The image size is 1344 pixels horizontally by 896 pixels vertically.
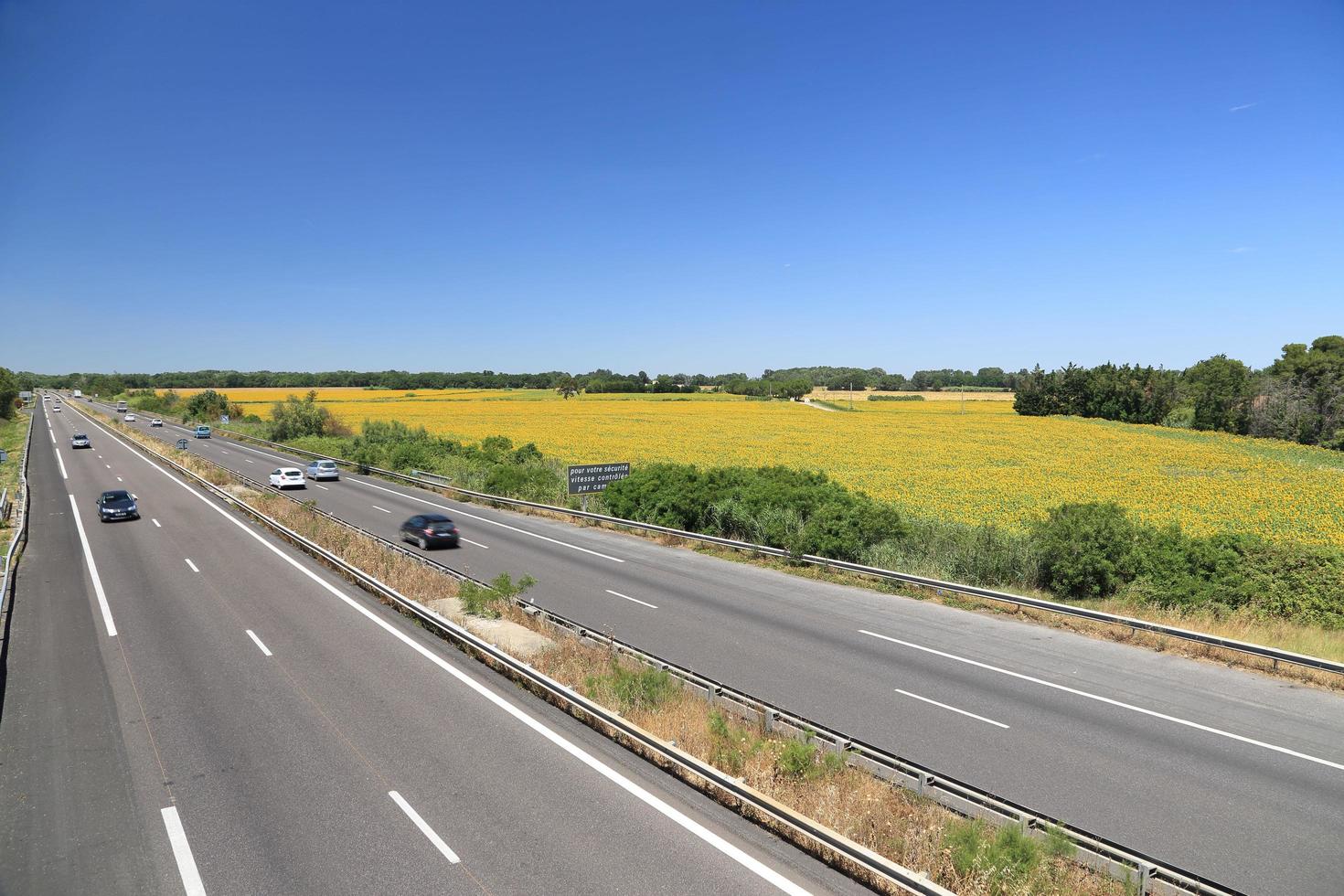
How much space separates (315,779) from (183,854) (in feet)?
5.83

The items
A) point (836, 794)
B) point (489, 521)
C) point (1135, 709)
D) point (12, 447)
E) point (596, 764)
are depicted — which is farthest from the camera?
point (12, 447)

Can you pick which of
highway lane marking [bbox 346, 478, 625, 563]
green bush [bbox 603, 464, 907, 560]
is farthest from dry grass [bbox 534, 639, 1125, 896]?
highway lane marking [bbox 346, 478, 625, 563]

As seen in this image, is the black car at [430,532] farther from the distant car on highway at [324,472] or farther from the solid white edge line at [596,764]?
the distant car on highway at [324,472]

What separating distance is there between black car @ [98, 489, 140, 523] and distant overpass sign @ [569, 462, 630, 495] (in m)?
19.6

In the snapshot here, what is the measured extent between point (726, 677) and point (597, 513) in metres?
21.3

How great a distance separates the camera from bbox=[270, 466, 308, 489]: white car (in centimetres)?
4219

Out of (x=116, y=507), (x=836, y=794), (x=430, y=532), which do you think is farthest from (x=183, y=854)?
(x=116, y=507)

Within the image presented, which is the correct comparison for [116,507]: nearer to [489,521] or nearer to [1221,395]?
[489,521]

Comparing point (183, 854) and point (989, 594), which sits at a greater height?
point (183, 854)

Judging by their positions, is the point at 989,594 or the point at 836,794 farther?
the point at 989,594

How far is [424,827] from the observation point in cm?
851

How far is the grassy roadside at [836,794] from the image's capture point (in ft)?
23.3

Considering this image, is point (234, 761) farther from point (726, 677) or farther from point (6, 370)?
point (6, 370)

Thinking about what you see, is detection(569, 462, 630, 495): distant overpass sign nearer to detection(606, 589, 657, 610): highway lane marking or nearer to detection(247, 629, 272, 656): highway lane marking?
detection(606, 589, 657, 610): highway lane marking
